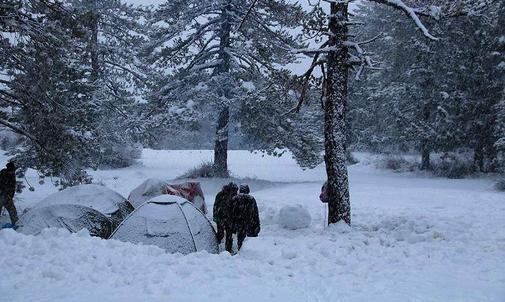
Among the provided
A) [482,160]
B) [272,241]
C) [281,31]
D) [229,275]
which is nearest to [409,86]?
[482,160]

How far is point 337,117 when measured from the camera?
916 centimetres

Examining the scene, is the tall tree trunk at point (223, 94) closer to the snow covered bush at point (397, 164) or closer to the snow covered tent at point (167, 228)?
the snow covered tent at point (167, 228)

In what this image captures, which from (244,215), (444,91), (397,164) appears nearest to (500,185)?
(444,91)

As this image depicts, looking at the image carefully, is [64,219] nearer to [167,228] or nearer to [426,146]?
[167,228]

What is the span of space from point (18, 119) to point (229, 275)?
9460 mm

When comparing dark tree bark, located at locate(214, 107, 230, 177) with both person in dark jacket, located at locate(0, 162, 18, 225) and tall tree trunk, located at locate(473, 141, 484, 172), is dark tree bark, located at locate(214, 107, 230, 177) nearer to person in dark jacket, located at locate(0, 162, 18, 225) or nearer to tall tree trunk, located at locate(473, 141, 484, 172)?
person in dark jacket, located at locate(0, 162, 18, 225)

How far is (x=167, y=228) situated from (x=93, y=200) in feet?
9.59

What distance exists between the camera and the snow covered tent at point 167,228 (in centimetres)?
824

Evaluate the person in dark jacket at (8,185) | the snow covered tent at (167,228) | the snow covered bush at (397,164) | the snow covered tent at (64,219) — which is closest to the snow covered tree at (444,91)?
the snow covered bush at (397,164)

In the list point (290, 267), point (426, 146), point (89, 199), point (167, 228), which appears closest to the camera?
point (290, 267)

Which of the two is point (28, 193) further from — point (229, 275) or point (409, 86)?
point (409, 86)

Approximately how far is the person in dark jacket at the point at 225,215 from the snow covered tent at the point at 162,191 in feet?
9.69

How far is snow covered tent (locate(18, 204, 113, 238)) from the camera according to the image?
9181 mm

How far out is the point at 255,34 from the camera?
1888 cm
